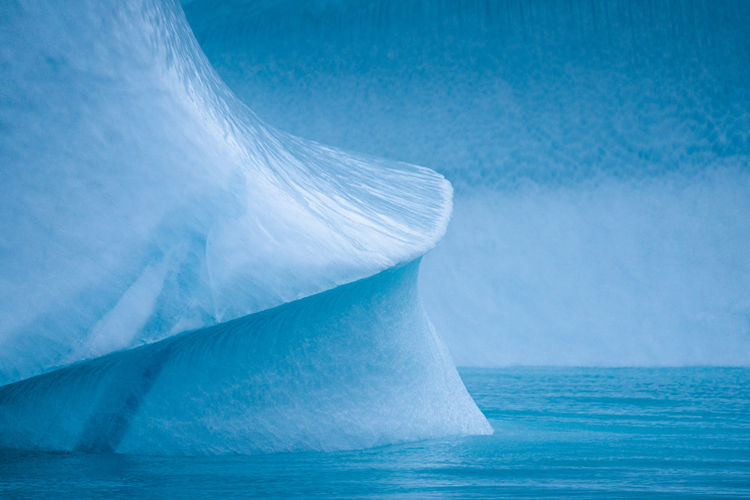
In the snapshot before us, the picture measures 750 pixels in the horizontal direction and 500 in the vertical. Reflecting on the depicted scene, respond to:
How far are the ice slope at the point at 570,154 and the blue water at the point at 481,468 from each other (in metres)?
1.68

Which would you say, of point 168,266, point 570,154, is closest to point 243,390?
point 168,266

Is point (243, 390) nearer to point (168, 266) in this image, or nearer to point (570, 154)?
point (168, 266)

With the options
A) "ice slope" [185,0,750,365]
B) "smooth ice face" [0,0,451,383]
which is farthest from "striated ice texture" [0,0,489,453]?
"ice slope" [185,0,750,365]

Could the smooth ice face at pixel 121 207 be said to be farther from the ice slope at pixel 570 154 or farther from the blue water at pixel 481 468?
the ice slope at pixel 570 154

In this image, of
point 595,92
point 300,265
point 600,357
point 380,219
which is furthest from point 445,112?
point 300,265

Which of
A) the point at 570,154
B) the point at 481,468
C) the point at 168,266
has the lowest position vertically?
the point at 481,468

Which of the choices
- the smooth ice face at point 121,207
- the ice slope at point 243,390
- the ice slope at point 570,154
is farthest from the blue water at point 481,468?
the ice slope at point 570,154

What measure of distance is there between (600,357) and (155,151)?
253cm

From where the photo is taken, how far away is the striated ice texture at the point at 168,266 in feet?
2.75

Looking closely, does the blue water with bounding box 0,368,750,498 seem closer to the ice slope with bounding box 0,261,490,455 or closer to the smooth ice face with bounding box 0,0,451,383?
the ice slope with bounding box 0,261,490,455

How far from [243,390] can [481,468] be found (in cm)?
28

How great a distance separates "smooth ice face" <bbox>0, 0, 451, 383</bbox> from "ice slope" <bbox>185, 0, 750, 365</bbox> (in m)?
2.40

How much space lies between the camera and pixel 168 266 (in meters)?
0.87

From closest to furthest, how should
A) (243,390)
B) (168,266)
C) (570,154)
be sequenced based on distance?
1. (168,266)
2. (243,390)
3. (570,154)
